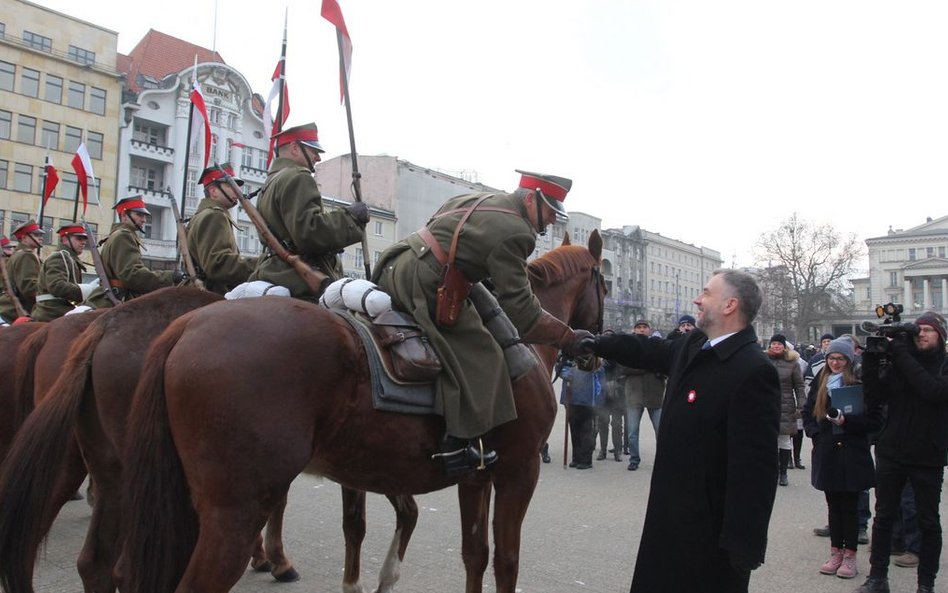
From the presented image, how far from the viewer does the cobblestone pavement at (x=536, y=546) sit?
Result: 226 inches

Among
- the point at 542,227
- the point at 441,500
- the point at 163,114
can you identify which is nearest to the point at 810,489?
the point at 441,500

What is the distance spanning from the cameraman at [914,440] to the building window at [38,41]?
5001 centimetres

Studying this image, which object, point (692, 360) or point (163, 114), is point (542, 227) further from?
point (163, 114)

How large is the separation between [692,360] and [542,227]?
4.88ft

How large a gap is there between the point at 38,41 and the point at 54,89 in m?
3.08

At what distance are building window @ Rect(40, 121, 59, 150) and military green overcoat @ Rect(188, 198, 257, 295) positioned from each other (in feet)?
147

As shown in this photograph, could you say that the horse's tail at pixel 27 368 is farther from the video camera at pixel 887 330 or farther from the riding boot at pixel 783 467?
the riding boot at pixel 783 467

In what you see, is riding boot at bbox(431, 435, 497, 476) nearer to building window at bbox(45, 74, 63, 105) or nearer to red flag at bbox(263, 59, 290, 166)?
red flag at bbox(263, 59, 290, 166)

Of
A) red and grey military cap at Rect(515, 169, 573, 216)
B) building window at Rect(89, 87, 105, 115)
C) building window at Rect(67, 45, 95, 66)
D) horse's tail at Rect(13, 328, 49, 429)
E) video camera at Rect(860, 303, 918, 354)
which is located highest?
building window at Rect(67, 45, 95, 66)

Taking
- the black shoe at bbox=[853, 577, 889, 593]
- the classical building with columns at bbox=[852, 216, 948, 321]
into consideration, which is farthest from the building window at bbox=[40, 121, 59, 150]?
the classical building with columns at bbox=[852, 216, 948, 321]

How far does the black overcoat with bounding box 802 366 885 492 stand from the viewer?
21.1 feet

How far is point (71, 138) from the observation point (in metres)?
44.1

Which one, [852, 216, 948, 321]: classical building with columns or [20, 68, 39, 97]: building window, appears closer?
[20, 68, 39, 97]: building window

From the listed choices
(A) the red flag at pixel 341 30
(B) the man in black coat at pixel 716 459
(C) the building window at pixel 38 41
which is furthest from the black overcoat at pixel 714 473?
(C) the building window at pixel 38 41
